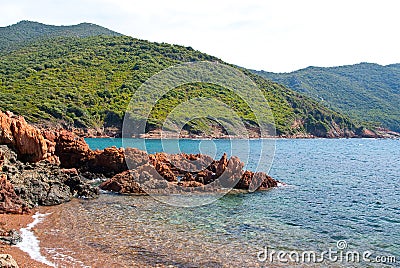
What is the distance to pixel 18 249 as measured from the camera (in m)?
15.4

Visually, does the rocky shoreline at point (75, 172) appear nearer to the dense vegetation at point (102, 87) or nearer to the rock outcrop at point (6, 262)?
the rock outcrop at point (6, 262)

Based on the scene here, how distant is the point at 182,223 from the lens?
21188 millimetres

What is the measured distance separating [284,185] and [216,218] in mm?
16461

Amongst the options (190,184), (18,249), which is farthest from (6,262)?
(190,184)

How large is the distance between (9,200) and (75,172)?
7.78 meters

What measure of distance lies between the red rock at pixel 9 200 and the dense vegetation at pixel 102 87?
254ft

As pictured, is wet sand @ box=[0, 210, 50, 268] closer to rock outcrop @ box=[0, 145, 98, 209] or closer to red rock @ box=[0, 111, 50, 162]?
rock outcrop @ box=[0, 145, 98, 209]

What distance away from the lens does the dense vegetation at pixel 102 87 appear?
106 meters

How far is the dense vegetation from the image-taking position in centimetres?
10612

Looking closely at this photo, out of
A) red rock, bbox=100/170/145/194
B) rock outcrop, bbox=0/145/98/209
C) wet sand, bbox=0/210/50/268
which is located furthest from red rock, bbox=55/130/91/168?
wet sand, bbox=0/210/50/268

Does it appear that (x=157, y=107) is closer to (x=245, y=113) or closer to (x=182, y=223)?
(x=245, y=113)

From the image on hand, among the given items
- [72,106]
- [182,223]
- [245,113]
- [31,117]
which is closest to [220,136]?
[245,113]

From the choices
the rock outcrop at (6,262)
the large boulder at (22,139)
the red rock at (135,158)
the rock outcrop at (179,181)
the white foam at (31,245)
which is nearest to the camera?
the rock outcrop at (6,262)

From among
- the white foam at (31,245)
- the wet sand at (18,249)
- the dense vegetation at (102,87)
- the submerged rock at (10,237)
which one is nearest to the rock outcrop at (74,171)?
the wet sand at (18,249)
